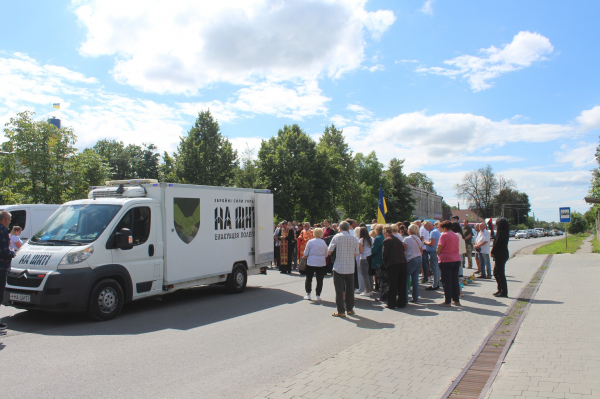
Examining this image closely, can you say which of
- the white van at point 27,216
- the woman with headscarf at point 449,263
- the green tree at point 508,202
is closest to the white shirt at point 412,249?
the woman with headscarf at point 449,263

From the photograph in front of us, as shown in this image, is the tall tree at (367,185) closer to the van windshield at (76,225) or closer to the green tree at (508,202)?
the green tree at (508,202)

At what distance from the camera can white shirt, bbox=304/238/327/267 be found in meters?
9.75

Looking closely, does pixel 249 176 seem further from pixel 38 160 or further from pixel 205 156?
pixel 38 160

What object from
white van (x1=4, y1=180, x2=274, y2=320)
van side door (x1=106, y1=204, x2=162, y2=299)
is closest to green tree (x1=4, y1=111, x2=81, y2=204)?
white van (x1=4, y1=180, x2=274, y2=320)

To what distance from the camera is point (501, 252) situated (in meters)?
10.3

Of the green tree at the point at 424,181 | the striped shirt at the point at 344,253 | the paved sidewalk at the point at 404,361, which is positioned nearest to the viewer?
the paved sidewalk at the point at 404,361

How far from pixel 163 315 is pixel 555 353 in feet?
21.9

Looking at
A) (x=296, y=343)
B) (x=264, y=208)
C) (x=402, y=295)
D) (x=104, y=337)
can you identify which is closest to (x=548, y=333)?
(x=402, y=295)

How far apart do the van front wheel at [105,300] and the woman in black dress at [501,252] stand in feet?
27.4

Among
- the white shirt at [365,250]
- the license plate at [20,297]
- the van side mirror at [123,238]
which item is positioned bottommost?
the license plate at [20,297]

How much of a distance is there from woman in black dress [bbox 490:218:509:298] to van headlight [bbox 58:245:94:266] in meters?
8.81

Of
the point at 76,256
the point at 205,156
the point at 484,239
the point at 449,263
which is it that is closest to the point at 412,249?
the point at 449,263

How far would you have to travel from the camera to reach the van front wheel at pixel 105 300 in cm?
763

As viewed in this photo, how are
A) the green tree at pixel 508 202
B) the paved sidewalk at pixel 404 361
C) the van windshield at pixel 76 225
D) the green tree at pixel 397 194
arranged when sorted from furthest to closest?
the green tree at pixel 508 202, the green tree at pixel 397 194, the van windshield at pixel 76 225, the paved sidewalk at pixel 404 361
